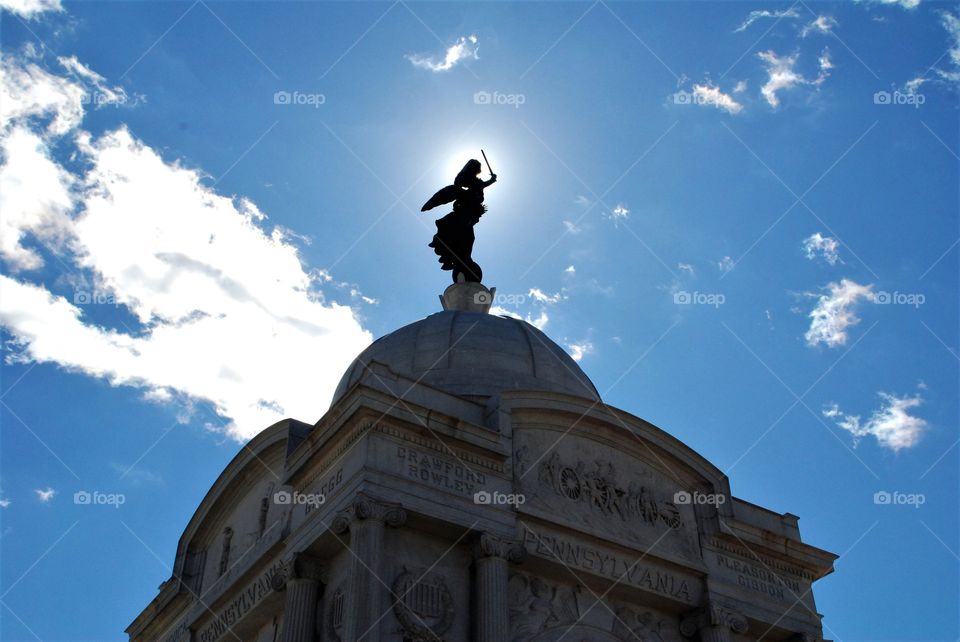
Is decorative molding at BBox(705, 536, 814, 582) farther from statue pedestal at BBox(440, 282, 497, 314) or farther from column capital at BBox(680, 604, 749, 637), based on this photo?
statue pedestal at BBox(440, 282, 497, 314)

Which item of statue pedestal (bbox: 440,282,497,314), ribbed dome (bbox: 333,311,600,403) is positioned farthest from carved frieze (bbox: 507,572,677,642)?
statue pedestal (bbox: 440,282,497,314)

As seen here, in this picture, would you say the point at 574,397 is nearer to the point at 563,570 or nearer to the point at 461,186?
the point at 563,570

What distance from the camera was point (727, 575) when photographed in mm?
24312

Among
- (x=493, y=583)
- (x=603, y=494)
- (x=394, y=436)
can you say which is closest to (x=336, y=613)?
(x=493, y=583)

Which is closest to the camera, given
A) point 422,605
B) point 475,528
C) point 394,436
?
point 422,605

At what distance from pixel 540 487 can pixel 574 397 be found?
7.55 feet

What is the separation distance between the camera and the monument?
20000 millimetres

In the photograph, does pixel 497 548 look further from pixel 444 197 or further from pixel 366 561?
pixel 444 197

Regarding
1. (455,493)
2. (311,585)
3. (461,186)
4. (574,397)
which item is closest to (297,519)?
(311,585)

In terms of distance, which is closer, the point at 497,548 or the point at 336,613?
the point at 336,613

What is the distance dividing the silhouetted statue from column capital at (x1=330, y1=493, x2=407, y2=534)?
538 inches

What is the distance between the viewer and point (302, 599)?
20.2 m

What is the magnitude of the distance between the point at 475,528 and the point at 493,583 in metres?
1.09

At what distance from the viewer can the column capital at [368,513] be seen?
1950 centimetres
